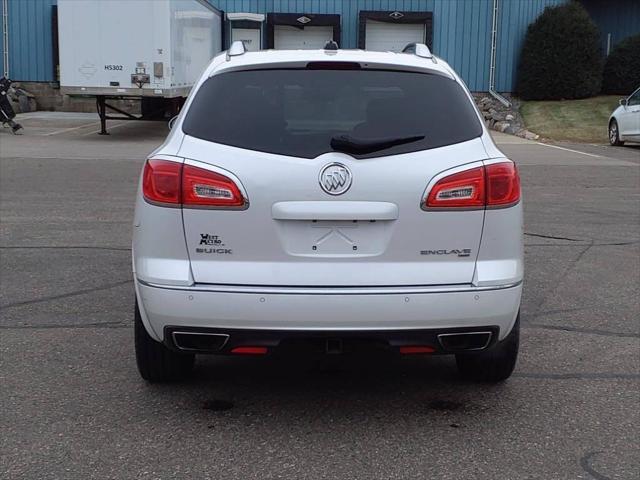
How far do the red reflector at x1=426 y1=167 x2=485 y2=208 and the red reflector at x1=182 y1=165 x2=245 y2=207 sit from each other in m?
0.88

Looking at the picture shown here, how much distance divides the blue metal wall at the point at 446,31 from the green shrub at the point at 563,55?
1.03 m

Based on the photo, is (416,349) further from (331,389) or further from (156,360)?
(156,360)

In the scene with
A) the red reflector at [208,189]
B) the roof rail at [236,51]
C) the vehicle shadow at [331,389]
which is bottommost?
the vehicle shadow at [331,389]

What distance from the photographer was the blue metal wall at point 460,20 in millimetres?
28344

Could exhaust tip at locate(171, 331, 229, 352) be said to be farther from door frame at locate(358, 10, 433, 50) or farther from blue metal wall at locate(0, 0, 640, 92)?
blue metal wall at locate(0, 0, 640, 92)

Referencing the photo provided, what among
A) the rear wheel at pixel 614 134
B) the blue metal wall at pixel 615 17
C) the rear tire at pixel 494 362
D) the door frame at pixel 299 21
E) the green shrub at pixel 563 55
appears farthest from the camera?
the blue metal wall at pixel 615 17

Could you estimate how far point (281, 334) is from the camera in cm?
368

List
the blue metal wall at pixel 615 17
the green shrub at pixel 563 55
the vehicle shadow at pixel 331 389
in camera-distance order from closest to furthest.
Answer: the vehicle shadow at pixel 331 389, the green shrub at pixel 563 55, the blue metal wall at pixel 615 17

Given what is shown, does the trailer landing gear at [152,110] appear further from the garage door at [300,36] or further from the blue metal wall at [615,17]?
the blue metal wall at [615,17]

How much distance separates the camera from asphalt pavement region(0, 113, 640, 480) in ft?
11.9

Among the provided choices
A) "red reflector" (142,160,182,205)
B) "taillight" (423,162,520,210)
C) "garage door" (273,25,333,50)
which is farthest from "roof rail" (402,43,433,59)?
"garage door" (273,25,333,50)

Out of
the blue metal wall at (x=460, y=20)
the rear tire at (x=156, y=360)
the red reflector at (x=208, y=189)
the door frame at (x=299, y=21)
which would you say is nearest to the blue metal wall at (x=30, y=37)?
the blue metal wall at (x=460, y=20)

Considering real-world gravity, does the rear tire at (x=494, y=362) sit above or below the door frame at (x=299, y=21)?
below

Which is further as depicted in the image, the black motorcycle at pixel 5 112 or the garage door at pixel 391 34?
the garage door at pixel 391 34
